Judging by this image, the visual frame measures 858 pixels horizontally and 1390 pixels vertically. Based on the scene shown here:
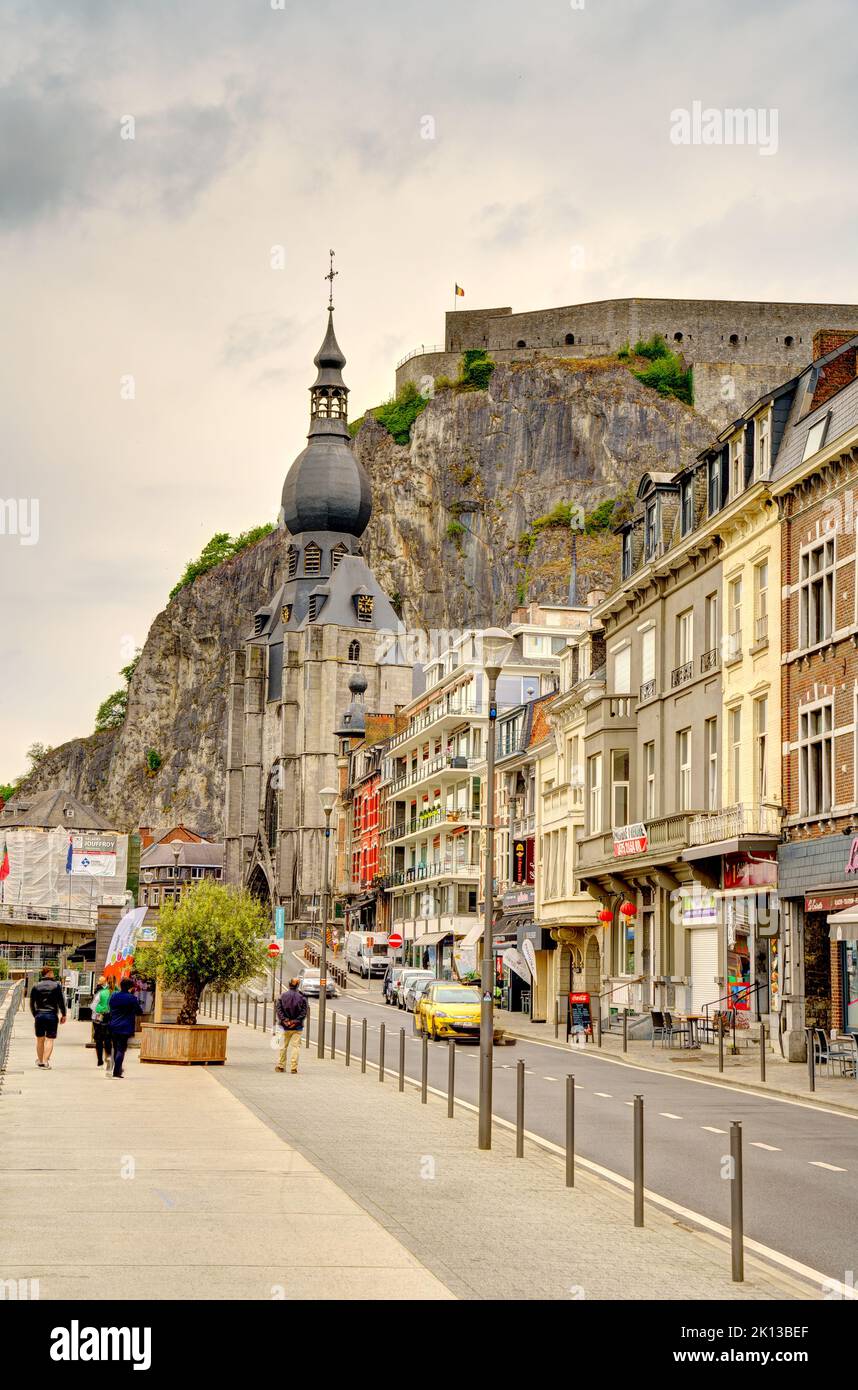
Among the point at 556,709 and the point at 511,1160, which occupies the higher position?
the point at 556,709

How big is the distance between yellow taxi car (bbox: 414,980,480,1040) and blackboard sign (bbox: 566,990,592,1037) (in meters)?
2.05

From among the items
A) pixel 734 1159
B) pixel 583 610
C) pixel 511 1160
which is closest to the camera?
pixel 734 1159

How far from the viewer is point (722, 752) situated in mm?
36375

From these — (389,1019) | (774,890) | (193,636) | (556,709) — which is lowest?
(389,1019)

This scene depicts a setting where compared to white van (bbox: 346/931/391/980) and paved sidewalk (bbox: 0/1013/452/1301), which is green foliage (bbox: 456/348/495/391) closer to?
white van (bbox: 346/931/391/980)

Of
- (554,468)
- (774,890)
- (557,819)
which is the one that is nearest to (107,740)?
(554,468)

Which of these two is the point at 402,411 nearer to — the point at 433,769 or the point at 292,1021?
the point at 433,769

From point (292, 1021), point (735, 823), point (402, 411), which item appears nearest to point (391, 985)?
point (735, 823)

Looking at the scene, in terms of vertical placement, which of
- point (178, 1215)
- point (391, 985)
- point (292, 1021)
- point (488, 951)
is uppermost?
point (488, 951)

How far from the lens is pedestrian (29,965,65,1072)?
26656 mm

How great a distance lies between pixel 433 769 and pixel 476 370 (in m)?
69.9

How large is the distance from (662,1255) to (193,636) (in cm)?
16310

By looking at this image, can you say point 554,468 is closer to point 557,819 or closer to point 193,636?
point 193,636
